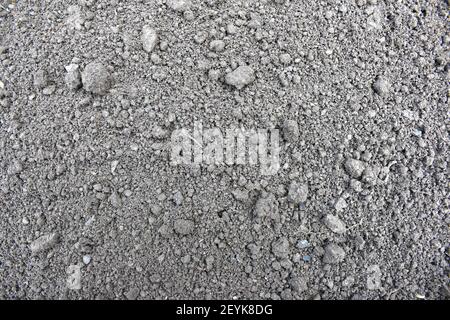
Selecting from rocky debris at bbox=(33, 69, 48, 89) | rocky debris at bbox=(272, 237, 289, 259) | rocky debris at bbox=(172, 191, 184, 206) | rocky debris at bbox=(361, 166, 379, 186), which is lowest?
rocky debris at bbox=(272, 237, 289, 259)

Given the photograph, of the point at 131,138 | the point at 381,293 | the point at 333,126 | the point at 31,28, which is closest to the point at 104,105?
the point at 131,138

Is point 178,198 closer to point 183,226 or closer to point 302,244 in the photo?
point 183,226

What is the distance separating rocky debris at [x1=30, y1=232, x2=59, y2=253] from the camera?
149cm

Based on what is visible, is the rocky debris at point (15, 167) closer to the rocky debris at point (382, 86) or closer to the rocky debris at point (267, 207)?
the rocky debris at point (267, 207)

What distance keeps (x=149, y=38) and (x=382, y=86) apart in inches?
40.4

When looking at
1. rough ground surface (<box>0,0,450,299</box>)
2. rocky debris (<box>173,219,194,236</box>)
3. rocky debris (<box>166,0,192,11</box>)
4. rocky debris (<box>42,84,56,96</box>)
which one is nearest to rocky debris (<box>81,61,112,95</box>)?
rough ground surface (<box>0,0,450,299</box>)

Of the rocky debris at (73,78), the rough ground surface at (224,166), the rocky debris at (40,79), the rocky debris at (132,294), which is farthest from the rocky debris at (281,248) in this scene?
the rocky debris at (40,79)

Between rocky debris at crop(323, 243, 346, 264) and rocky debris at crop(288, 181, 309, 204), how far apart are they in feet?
0.72

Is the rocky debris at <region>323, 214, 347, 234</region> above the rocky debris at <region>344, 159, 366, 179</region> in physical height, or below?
below

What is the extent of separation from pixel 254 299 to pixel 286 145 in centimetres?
63

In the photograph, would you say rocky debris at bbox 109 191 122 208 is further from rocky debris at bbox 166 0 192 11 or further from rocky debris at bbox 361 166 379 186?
rocky debris at bbox 361 166 379 186

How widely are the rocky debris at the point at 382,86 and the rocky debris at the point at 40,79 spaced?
1.44 m

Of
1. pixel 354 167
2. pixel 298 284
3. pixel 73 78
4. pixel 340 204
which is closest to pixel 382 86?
pixel 354 167

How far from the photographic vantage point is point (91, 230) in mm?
1480
